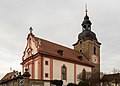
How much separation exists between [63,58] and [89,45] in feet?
38.8

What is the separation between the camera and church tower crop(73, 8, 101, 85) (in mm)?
57469

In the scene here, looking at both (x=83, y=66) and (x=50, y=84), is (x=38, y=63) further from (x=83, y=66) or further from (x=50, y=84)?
(x=83, y=66)

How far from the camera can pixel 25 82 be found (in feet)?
101

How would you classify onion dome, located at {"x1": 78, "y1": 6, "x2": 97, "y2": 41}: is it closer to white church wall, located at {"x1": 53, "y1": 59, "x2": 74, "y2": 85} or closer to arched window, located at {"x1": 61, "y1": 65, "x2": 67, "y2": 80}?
white church wall, located at {"x1": 53, "y1": 59, "x2": 74, "y2": 85}

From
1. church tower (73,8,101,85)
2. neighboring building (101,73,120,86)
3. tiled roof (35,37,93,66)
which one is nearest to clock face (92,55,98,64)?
church tower (73,8,101,85)

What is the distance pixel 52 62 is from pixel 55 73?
236 cm

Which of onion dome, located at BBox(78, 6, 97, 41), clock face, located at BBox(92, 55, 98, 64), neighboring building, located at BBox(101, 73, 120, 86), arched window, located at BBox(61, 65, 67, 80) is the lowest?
neighboring building, located at BBox(101, 73, 120, 86)

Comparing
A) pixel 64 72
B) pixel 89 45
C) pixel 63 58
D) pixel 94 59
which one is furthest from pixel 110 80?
pixel 63 58

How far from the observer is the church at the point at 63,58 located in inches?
1746

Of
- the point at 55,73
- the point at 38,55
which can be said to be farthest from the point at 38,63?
the point at 55,73

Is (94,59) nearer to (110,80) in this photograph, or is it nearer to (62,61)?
(110,80)

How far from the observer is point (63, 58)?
157 feet

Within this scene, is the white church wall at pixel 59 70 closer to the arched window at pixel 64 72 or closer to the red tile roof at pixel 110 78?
the arched window at pixel 64 72

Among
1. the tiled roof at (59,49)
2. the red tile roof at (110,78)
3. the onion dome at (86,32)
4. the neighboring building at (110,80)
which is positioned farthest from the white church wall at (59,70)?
the onion dome at (86,32)
